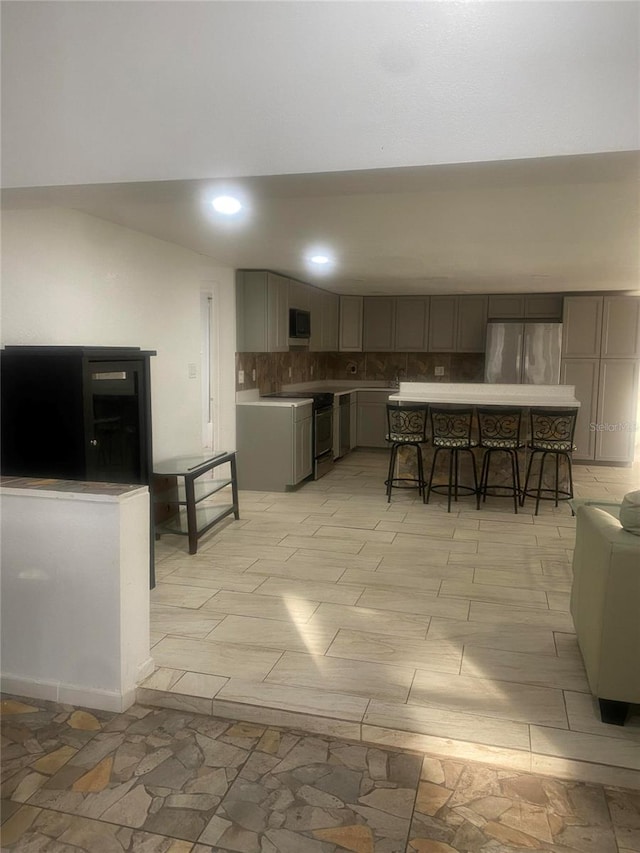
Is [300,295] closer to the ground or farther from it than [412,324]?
farther from it

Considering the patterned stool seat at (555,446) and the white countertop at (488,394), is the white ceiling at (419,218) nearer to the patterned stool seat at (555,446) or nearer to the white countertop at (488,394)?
the white countertop at (488,394)

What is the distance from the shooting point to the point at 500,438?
5523 mm

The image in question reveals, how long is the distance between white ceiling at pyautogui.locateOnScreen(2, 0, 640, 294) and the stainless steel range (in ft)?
13.8

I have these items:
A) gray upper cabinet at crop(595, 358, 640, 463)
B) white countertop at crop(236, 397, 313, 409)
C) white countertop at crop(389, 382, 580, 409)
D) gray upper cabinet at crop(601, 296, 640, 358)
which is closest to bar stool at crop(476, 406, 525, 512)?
white countertop at crop(389, 382, 580, 409)

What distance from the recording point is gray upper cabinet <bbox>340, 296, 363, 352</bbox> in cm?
859

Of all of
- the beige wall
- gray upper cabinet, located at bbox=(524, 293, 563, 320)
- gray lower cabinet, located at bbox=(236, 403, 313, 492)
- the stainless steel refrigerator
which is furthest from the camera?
gray upper cabinet, located at bbox=(524, 293, 563, 320)

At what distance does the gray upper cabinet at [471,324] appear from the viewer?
26.8ft

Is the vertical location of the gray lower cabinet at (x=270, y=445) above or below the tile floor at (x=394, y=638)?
above

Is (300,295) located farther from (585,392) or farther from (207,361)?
(585,392)

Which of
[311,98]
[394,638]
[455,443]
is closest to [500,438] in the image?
[455,443]

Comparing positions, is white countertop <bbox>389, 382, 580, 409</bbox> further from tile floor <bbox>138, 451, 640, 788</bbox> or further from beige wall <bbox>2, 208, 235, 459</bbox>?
beige wall <bbox>2, 208, 235, 459</bbox>

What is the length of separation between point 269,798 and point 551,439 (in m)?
4.23

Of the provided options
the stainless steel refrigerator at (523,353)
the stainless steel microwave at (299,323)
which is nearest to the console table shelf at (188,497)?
the stainless steel microwave at (299,323)

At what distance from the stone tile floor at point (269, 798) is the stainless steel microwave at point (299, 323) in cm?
480
